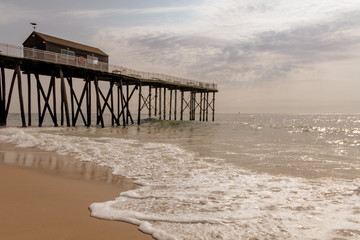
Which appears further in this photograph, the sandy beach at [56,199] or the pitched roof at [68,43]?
the pitched roof at [68,43]

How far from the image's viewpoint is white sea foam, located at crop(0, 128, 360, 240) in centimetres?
321

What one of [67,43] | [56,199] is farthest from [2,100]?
[56,199]

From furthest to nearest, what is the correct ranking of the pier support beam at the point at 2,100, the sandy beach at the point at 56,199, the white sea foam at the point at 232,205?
1. the pier support beam at the point at 2,100
2. the white sea foam at the point at 232,205
3. the sandy beach at the point at 56,199

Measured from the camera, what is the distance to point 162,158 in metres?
8.62

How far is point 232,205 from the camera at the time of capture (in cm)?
416

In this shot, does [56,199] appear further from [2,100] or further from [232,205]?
[2,100]

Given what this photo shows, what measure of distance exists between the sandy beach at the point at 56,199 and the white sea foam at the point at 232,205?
0.84 ft

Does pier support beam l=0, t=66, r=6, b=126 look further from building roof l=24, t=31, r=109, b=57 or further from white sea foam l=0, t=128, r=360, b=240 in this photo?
white sea foam l=0, t=128, r=360, b=240

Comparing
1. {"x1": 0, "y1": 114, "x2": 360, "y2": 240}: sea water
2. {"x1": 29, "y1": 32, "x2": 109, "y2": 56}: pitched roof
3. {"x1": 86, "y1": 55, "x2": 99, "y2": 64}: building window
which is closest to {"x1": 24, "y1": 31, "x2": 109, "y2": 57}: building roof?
{"x1": 29, "y1": 32, "x2": 109, "y2": 56}: pitched roof

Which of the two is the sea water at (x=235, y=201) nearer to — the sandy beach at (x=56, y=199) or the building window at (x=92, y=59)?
the sandy beach at (x=56, y=199)

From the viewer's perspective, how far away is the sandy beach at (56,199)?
291cm

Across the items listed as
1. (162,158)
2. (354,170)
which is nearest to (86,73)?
(162,158)

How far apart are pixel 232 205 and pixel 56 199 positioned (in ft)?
9.06

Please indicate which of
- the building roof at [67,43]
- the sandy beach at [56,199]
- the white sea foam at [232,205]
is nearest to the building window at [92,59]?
the building roof at [67,43]
